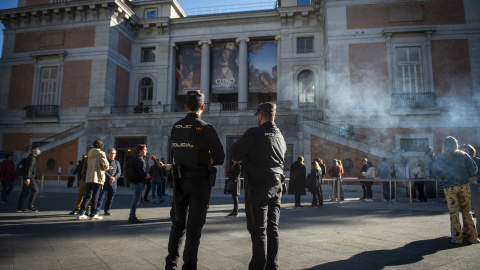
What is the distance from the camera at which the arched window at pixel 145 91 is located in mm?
27953

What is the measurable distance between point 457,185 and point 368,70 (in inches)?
667

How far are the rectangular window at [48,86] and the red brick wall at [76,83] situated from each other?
110 centimetres

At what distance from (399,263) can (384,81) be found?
18846 mm

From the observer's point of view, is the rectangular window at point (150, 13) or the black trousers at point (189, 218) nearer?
the black trousers at point (189, 218)

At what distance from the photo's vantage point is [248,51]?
87.9 feet

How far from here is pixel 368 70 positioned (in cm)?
2039

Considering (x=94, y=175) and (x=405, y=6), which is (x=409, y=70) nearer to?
(x=405, y=6)

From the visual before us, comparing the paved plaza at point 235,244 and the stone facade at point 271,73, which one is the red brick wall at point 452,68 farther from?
the paved plaza at point 235,244

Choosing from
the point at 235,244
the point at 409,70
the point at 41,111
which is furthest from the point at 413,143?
the point at 41,111

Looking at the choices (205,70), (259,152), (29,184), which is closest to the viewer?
(259,152)

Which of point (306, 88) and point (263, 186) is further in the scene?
point (306, 88)

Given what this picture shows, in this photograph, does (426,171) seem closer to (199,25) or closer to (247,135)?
(247,135)

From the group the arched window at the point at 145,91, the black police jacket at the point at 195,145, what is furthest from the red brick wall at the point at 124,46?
the black police jacket at the point at 195,145

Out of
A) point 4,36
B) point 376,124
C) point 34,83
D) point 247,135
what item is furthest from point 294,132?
point 4,36
